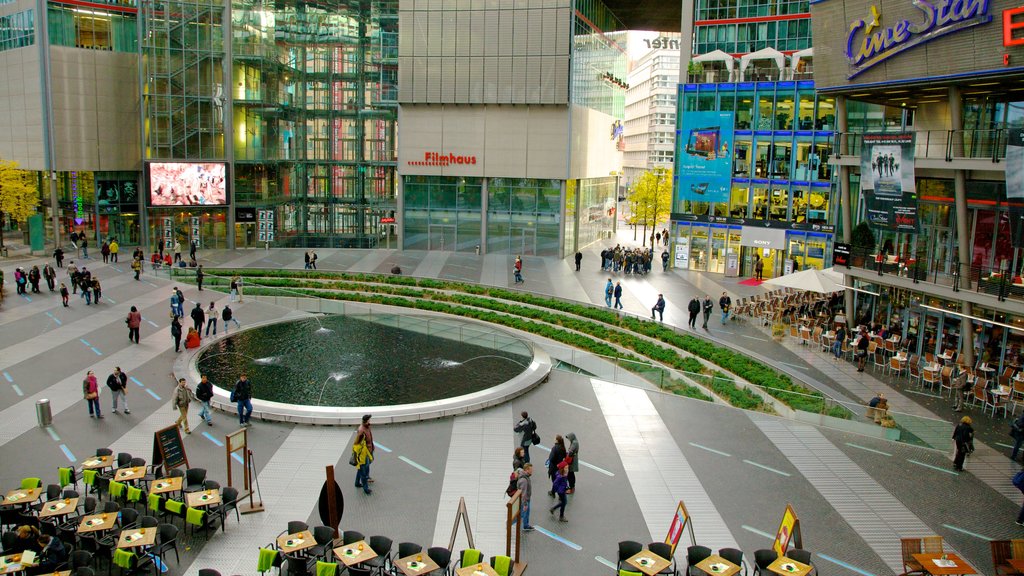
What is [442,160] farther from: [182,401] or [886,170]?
[182,401]

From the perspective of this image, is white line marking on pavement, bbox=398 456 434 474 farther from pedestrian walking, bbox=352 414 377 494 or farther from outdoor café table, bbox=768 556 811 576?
outdoor café table, bbox=768 556 811 576

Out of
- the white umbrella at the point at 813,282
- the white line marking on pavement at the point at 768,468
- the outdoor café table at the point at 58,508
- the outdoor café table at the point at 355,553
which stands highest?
the white umbrella at the point at 813,282

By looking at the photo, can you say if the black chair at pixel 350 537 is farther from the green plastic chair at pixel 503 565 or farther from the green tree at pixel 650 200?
the green tree at pixel 650 200

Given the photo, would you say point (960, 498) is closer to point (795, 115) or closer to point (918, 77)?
point (918, 77)

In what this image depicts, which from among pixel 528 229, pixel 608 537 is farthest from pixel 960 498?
pixel 528 229

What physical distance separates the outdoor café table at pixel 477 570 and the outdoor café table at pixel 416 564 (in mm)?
429

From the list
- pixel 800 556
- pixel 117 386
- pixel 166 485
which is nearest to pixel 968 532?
A: pixel 800 556

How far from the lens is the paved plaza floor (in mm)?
13992

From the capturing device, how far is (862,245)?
29656mm

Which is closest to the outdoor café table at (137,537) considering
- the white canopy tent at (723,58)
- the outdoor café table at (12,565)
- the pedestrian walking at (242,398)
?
the outdoor café table at (12,565)

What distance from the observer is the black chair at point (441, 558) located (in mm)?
12148

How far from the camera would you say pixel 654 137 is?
394ft

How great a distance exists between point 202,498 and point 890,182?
2384 centimetres

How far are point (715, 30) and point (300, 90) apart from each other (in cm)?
2708
